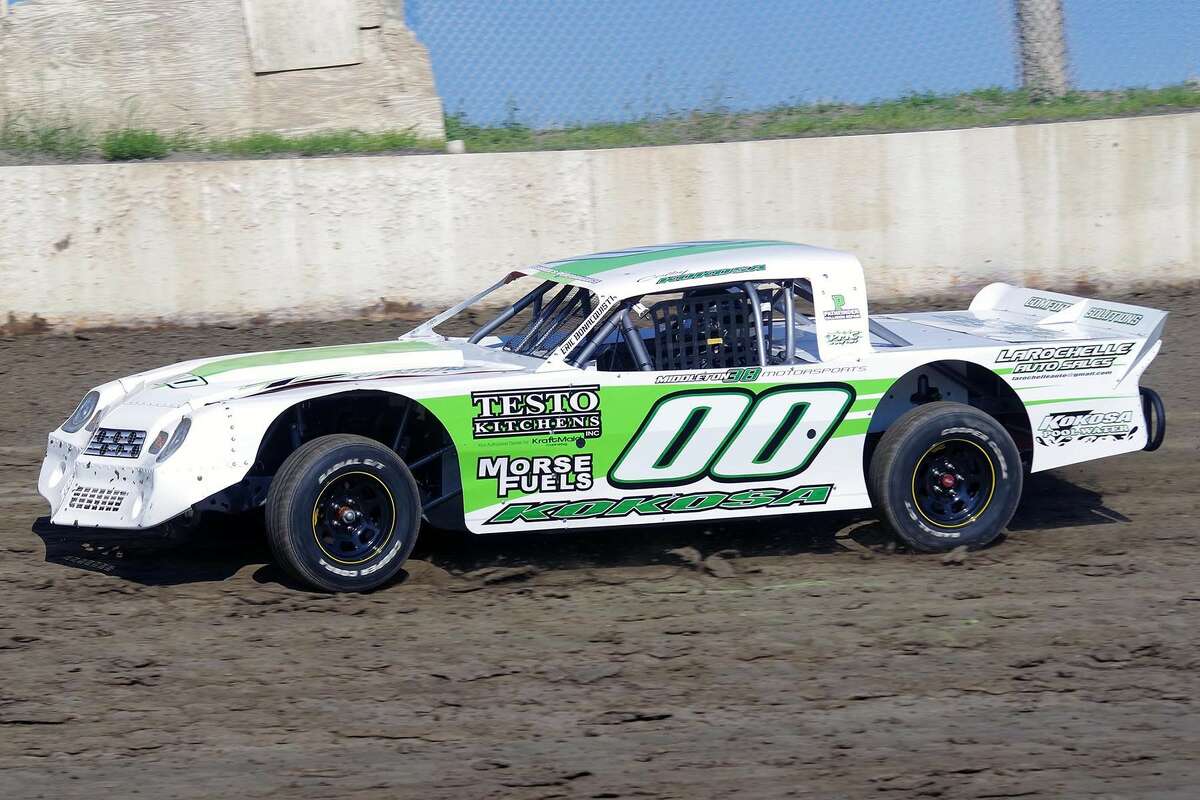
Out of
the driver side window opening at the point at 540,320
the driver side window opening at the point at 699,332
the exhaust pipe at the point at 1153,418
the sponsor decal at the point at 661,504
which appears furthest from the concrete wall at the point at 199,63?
the exhaust pipe at the point at 1153,418

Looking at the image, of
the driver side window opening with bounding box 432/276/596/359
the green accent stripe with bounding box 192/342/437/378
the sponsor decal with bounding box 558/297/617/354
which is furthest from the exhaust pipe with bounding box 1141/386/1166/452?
the green accent stripe with bounding box 192/342/437/378

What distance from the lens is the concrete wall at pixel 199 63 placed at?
1218 centimetres

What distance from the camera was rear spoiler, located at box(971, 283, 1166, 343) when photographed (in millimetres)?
7141

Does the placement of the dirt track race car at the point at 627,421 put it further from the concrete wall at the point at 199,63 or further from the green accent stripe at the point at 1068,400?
the concrete wall at the point at 199,63

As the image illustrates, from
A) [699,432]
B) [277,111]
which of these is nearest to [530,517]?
[699,432]

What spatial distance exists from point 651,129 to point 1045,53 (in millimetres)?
4240

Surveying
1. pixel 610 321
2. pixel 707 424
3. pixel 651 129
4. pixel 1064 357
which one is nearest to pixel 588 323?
pixel 610 321

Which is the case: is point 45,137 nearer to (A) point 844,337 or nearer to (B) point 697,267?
(B) point 697,267

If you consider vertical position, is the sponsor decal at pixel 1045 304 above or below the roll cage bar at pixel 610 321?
below

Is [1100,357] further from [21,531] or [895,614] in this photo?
[21,531]

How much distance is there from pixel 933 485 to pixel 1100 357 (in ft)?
3.61

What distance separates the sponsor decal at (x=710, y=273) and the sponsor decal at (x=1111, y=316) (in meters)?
2.05

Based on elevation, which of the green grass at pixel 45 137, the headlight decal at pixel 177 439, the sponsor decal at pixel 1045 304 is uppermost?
the green grass at pixel 45 137

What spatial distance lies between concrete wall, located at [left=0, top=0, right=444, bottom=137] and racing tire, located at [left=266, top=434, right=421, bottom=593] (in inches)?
282
